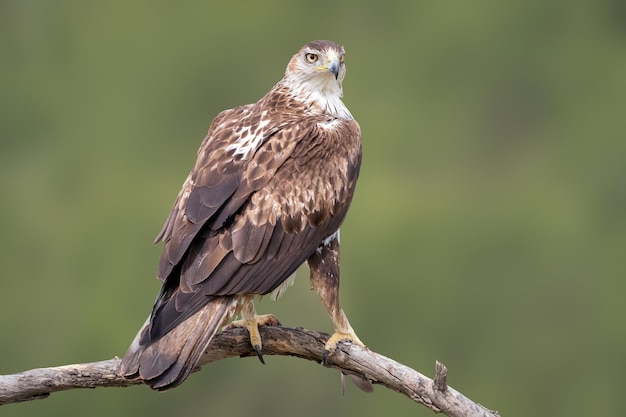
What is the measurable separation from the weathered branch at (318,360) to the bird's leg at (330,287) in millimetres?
40

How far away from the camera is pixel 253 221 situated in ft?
14.4

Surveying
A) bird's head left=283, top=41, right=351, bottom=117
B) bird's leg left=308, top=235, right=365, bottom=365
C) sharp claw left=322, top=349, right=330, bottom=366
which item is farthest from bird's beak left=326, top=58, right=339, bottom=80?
sharp claw left=322, top=349, right=330, bottom=366

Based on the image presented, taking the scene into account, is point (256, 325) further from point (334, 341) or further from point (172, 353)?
point (172, 353)

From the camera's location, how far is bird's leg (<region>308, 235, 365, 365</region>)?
4543mm

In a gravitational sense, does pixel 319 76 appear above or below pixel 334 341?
above

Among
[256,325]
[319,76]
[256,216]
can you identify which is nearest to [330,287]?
[256,325]

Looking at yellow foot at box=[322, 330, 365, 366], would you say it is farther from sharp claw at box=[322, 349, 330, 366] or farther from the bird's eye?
the bird's eye

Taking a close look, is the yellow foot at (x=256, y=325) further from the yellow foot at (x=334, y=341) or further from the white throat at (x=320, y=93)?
the white throat at (x=320, y=93)

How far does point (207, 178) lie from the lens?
4500mm

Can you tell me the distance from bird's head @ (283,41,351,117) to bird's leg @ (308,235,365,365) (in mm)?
671

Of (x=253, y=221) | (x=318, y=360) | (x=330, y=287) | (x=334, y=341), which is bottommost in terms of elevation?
(x=318, y=360)

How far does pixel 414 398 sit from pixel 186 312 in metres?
0.90

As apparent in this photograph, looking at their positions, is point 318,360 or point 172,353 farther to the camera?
point 318,360

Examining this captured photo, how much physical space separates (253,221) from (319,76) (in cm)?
96
